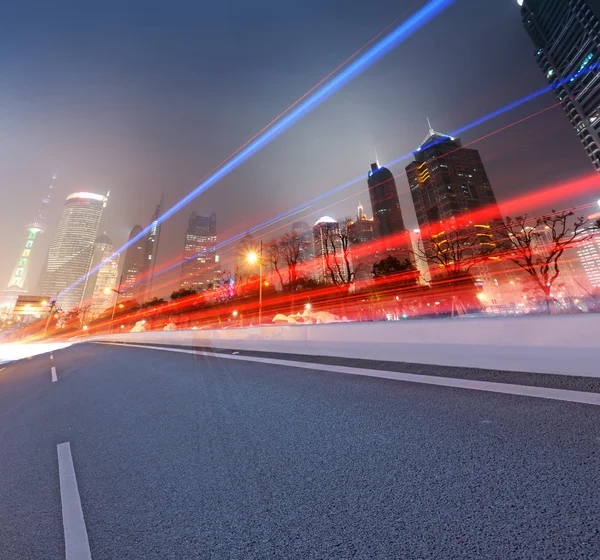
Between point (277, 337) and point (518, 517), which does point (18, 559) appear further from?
point (277, 337)

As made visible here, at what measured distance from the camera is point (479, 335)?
174 inches

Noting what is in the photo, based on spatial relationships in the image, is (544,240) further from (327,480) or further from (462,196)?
(462,196)

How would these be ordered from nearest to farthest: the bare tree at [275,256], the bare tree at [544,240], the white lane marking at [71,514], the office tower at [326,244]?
the white lane marking at [71,514] → the bare tree at [544,240] → the office tower at [326,244] → the bare tree at [275,256]

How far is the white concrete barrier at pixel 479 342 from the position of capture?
11.6ft

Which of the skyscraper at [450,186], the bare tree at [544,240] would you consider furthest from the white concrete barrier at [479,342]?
the skyscraper at [450,186]

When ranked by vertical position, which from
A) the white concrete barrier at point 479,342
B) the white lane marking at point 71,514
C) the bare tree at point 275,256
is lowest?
the white lane marking at point 71,514

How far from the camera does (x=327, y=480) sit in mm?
1839

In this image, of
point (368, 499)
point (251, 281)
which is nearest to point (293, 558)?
point (368, 499)

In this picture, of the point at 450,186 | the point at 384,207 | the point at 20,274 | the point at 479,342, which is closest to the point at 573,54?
the point at 450,186

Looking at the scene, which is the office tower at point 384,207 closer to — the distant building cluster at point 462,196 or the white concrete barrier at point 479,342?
the distant building cluster at point 462,196

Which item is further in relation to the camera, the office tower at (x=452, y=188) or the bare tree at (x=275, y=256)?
the office tower at (x=452, y=188)

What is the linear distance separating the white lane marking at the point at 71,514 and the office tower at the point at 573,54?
12399 cm

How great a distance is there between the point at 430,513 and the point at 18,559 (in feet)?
7.38

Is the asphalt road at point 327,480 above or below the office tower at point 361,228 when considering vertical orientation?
below
